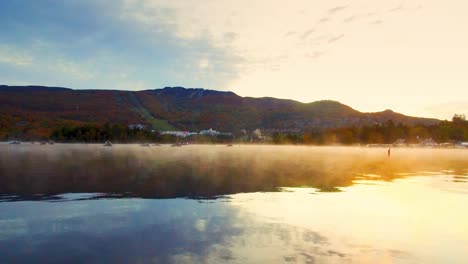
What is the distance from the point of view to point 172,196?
27.0m

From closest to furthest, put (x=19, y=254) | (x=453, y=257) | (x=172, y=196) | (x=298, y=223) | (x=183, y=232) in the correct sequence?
1. (x=19, y=254)
2. (x=453, y=257)
3. (x=183, y=232)
4. (x=298, y=223)
5. (x=172, y=196)

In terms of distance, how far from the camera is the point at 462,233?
18.1 metres

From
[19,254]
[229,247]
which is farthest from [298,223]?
[19,254]

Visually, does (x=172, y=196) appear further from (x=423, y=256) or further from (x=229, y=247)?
(x=423, y=256)

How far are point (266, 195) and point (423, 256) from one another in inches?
579

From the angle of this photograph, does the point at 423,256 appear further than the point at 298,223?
No

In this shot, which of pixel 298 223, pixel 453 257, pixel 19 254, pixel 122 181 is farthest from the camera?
pixel 122 181

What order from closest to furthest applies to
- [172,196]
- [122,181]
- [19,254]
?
[19,254], [172,196], [122,181]

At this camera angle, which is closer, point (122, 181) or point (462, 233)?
point (462, 233)

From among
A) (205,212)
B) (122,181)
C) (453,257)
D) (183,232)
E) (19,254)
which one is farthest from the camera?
(122,181)

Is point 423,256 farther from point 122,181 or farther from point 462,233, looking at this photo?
point 122,181

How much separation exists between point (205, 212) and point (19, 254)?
32.0ft

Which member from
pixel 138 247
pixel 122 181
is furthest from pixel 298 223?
pixel 122 181

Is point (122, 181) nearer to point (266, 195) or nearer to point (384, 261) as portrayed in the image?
point (266, 195)
